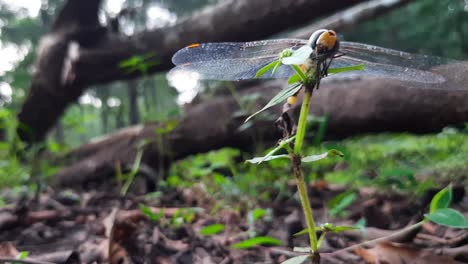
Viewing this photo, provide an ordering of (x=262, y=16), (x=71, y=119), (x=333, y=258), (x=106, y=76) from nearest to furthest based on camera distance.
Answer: (x=333, y=258), (x=262, y=16), (x=71, y=119), (x=106, y=76)

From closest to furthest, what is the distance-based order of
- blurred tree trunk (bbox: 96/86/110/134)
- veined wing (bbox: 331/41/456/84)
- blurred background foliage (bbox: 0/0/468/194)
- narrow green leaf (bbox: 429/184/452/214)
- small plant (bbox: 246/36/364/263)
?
small plant (bbox: 246/36/364/263) < veined wing (bbox: 331/41/456/84) < narrow green leaf (bbox: 429/184/452/214) < blurred background foliage (bbox: 0/0/468/194) < blurred tree trunk (bbox: 96/86/110/134)

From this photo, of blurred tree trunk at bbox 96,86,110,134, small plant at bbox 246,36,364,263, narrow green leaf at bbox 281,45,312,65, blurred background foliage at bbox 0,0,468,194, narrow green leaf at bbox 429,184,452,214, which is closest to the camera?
narrow green leaf at bbox 281,45,312,65

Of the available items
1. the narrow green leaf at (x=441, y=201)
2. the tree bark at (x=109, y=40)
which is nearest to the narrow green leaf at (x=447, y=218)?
the narrow green leaf at (x=441, y=201)

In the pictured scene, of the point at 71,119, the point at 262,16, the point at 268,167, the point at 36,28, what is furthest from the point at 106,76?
the point at 36,28

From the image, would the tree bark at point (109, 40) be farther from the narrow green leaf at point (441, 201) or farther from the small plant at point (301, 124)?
the small plant at point (301, 124)

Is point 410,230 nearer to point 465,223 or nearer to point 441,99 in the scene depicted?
point 465,223

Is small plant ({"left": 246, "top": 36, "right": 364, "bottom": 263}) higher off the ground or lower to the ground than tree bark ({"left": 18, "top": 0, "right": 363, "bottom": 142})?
lower

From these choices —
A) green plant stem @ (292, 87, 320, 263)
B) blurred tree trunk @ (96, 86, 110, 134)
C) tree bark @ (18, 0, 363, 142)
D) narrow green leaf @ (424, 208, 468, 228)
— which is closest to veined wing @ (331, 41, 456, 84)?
green plant stem @ (292, 87, 320, 263)

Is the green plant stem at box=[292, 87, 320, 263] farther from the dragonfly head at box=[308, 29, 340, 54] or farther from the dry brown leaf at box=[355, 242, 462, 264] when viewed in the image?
the dry brown leaf at box=[355, 242, 462, 264]
